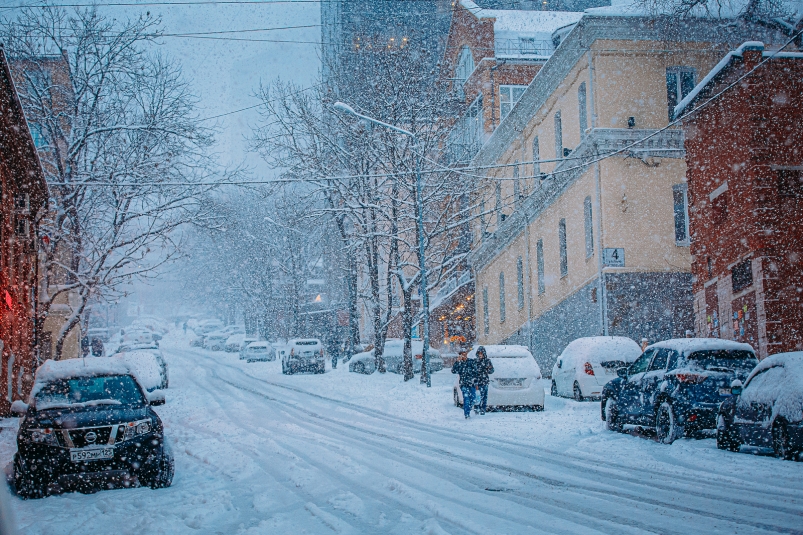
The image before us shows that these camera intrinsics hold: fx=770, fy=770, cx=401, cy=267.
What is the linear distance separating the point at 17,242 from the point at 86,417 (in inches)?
698

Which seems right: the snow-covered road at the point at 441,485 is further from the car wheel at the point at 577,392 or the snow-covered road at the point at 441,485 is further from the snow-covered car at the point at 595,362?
the car wheel at the point at 577,392

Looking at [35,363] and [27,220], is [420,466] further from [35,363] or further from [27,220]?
[27,220]

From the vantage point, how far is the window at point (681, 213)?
2648 centimetres

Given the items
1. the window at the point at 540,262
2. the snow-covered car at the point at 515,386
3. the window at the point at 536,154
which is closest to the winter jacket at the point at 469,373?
the snow-covered car at the point at 515,386

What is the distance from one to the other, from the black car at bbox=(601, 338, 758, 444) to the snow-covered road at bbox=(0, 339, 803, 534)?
40 centimetres

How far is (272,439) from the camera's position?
47.3 feet

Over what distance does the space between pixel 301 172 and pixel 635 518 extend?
28331mm

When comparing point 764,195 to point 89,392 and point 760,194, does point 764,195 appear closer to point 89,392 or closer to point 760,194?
point 760,194

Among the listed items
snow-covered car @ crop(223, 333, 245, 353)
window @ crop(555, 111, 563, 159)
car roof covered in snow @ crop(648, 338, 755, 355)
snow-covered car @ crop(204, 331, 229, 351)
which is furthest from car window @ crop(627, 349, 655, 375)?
snow-covered car @ crop(204, 331, 229, 351)

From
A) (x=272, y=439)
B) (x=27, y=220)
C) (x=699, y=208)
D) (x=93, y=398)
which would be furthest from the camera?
(x=27, y=220)

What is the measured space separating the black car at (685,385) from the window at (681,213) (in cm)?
1356

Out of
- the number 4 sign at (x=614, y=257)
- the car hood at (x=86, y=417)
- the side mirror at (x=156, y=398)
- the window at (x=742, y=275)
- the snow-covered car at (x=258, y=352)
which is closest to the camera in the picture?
the car hood at (x=86, y=417)

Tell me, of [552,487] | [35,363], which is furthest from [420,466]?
[35,363]

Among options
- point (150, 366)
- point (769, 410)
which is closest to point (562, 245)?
point (150, 366)
